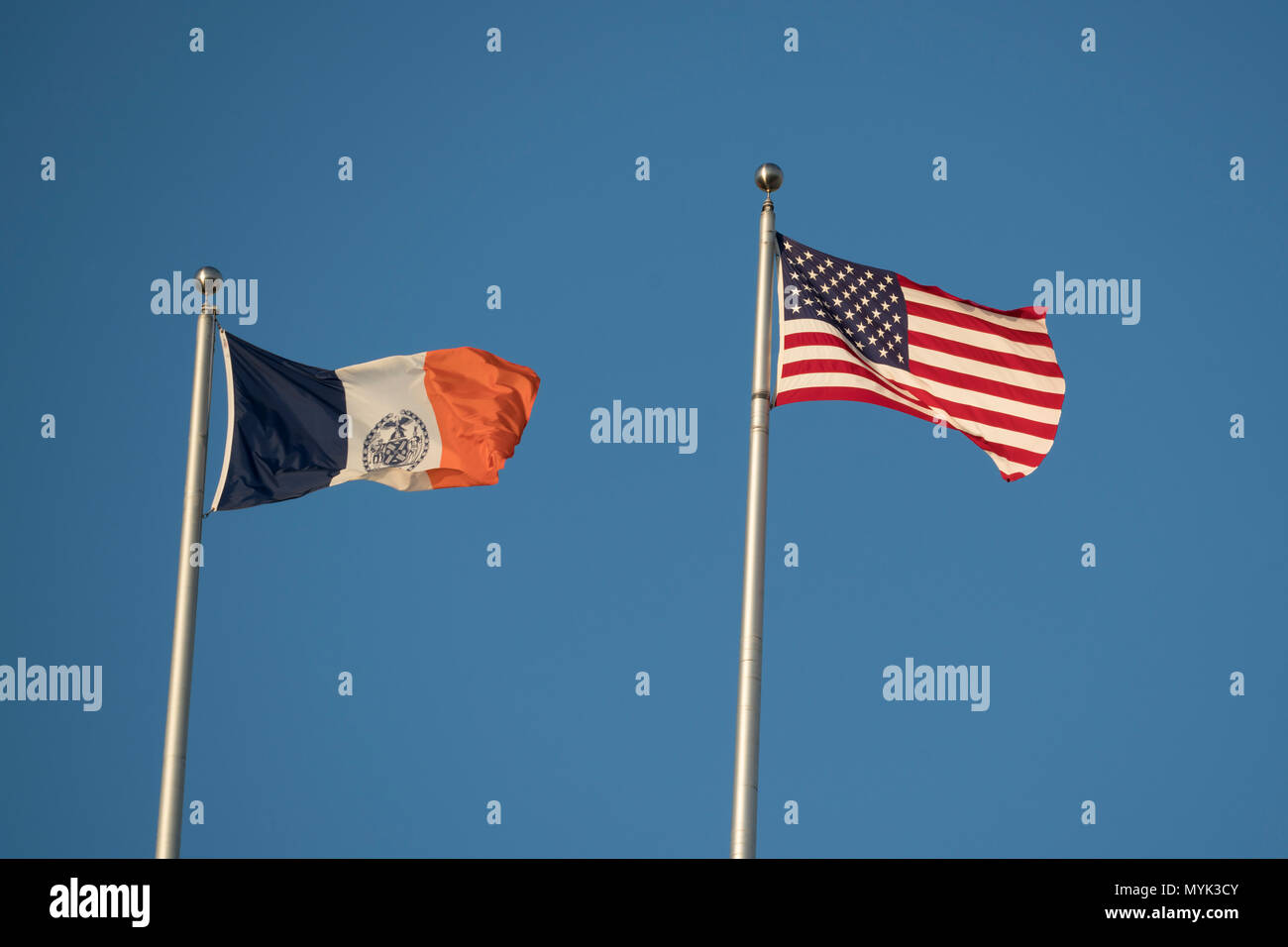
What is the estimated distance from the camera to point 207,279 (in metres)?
26.8

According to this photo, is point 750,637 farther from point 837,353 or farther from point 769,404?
point 837,353

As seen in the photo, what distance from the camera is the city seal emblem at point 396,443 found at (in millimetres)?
28312

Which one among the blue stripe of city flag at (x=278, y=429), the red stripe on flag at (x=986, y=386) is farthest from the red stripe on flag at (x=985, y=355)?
the blue stripe of city flag at (x=278, y=429)

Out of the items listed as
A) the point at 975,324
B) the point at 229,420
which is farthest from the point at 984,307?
the point at 229,420

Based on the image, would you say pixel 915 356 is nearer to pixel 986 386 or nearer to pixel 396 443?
pixel 986 386

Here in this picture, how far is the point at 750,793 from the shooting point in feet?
68.1

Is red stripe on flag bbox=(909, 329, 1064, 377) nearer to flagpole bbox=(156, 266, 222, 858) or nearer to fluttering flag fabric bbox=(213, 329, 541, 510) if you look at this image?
fluttering flag fabric bbox=(213, 329, 541, 510)

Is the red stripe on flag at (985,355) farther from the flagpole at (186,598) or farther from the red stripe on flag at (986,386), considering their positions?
the flagpole at (186,598)

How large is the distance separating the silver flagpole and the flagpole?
7275mm

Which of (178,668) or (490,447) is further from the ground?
(490,447)

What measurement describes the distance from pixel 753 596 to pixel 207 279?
10195 mm
